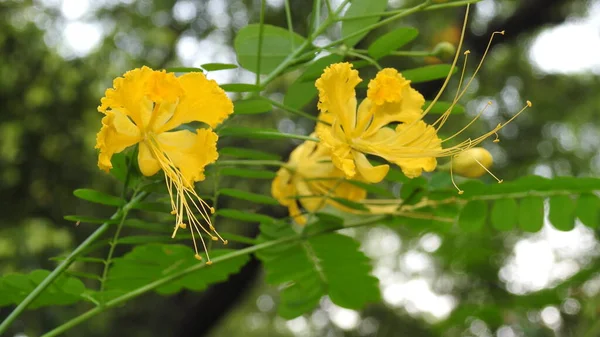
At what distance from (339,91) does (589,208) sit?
0.61 m

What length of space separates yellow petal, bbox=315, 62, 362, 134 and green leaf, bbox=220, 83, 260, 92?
0.32 ft

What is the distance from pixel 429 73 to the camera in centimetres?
111

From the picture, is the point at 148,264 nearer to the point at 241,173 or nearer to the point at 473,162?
the point at 241,173

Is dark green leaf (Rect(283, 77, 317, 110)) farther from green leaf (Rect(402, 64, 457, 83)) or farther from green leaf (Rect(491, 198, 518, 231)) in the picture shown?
green leaf (Rect(491, 198, 518, 231))

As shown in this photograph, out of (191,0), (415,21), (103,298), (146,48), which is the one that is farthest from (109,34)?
(103,298)

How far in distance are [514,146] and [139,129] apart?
584cm

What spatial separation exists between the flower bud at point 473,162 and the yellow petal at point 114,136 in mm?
513

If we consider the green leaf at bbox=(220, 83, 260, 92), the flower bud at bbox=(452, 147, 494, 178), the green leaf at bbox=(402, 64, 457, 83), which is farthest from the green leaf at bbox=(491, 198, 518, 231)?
the green leaf at bbox=(220, 83, 260, 92)

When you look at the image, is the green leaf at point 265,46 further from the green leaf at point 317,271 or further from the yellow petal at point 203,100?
the green leaf at point 317,271

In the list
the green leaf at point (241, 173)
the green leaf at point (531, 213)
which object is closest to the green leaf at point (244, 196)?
the green leaf at point (241, 173)

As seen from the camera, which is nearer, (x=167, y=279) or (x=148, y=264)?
(x=167, y=279)

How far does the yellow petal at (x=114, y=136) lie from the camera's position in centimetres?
90

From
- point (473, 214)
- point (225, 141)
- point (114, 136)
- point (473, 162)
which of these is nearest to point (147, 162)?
point (114, 136)

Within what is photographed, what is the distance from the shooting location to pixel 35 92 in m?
4.39
